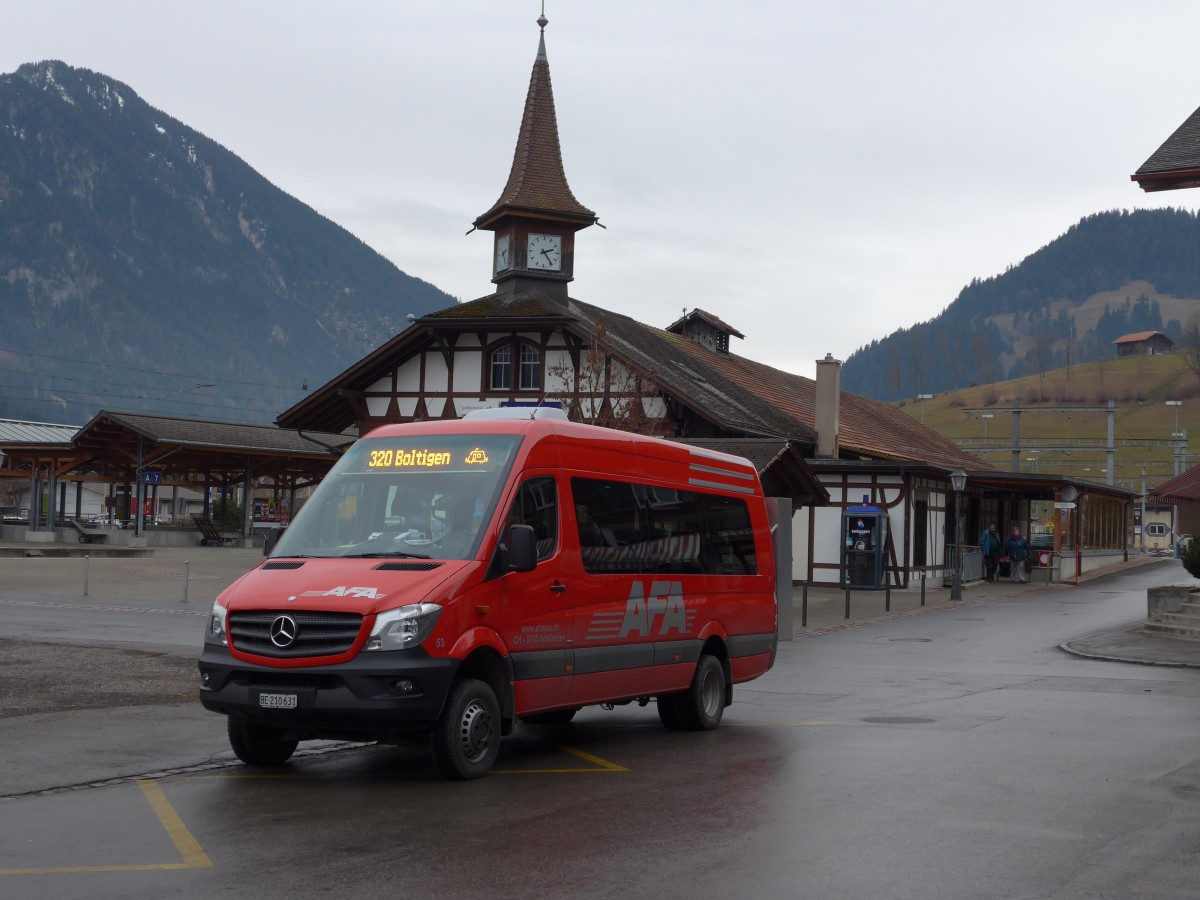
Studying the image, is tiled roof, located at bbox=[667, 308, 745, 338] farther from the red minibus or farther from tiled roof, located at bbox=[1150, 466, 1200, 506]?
the red minibus

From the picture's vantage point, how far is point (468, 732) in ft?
31.9

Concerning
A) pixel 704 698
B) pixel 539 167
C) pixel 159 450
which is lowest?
pixel 704 698

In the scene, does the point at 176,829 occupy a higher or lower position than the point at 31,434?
lower

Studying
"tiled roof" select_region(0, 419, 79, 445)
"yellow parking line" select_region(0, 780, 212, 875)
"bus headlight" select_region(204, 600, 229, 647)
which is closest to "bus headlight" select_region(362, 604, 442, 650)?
"bus headlight" select_region(204, 600, 229, 647)

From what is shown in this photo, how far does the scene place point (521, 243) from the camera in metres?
44.7

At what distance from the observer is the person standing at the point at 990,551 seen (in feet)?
155

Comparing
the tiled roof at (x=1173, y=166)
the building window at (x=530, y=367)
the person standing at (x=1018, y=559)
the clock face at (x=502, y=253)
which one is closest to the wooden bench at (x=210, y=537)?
the clock face at (x=502, y=253)

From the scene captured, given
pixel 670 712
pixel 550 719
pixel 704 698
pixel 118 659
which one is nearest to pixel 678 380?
pixel 118 659

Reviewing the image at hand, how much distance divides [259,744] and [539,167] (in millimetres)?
38009

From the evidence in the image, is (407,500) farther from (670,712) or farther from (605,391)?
(605,391)

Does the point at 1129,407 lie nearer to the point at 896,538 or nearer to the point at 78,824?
the point at 896,538

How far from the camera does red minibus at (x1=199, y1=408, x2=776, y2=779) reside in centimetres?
941

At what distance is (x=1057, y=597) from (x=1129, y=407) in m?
150

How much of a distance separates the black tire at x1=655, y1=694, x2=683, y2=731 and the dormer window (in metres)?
28.5
